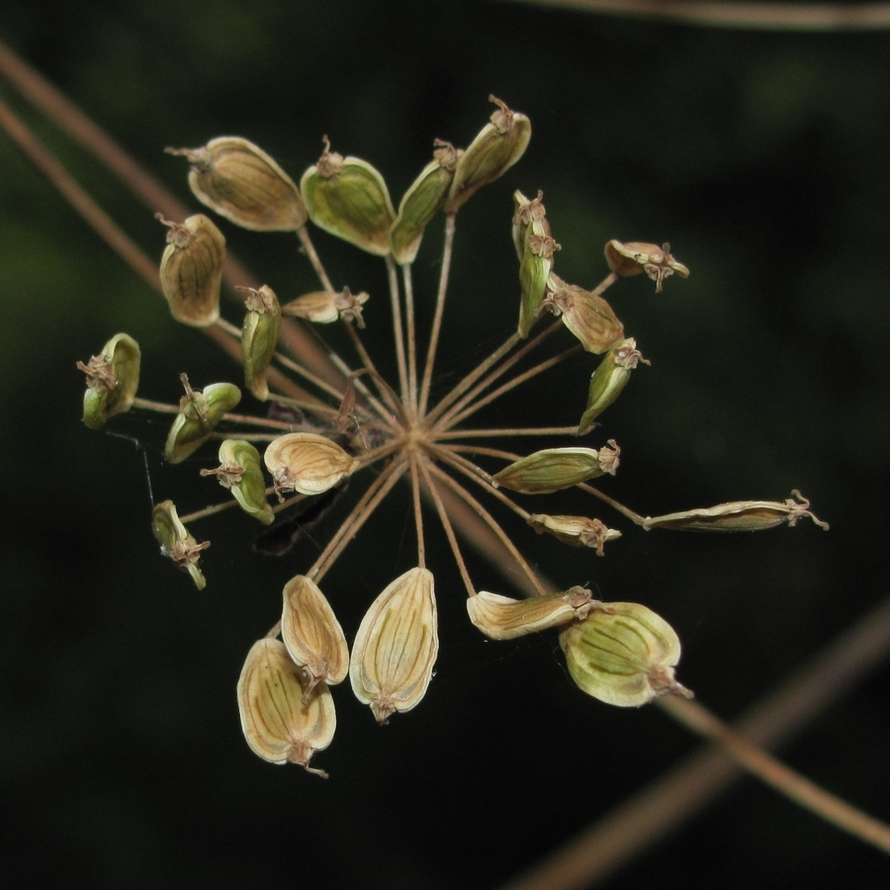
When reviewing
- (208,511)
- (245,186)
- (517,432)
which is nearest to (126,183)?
(245,186)

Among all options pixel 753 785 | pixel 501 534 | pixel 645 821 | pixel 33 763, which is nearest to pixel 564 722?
pixel 753 785

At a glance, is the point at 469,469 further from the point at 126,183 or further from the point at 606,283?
A: the point at 126,183

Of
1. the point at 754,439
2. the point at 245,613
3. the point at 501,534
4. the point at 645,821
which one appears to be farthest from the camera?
the point at 754,439

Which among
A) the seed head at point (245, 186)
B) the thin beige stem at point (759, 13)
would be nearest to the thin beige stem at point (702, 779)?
the seed head at point (245, 186)

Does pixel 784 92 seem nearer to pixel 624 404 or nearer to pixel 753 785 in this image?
pixel 624 404

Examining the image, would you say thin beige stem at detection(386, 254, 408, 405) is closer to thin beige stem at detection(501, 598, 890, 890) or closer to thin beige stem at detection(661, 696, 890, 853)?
thin beige stem at detection(661, 696, 890, 853)

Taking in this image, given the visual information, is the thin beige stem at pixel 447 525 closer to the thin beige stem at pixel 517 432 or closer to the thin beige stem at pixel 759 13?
the thin beige stem at pixel 517 432

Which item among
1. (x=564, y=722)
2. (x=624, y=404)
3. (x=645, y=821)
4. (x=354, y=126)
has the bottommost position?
(x=645, y=821)

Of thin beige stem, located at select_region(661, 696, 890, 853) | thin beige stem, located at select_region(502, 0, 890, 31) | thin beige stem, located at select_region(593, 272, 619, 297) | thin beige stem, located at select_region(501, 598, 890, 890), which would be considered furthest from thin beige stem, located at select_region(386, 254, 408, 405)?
thin beige stem, located at select_region(502, 0, 890, 31)
